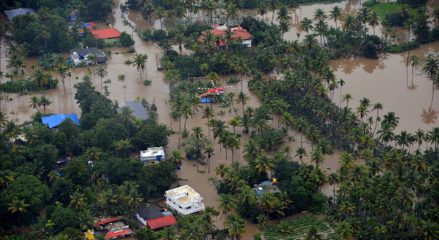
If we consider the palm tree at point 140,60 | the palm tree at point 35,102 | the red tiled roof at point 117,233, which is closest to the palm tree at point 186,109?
the palm tree at point 140,60

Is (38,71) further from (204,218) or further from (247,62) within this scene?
(204,218)

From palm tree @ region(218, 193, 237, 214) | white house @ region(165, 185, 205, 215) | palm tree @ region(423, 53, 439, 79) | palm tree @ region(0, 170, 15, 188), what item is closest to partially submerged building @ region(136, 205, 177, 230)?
white house @ region(165, 185, 205, 215)

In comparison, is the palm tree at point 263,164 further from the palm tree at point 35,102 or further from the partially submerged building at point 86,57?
the partially submerged building at point 86,57

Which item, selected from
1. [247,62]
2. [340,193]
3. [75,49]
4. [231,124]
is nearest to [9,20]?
[75,49]

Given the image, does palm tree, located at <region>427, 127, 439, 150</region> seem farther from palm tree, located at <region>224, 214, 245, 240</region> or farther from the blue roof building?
the blue roof building

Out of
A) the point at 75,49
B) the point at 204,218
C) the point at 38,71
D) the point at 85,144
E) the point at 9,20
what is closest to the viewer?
the point at 204,218

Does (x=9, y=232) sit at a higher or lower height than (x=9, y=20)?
lower
